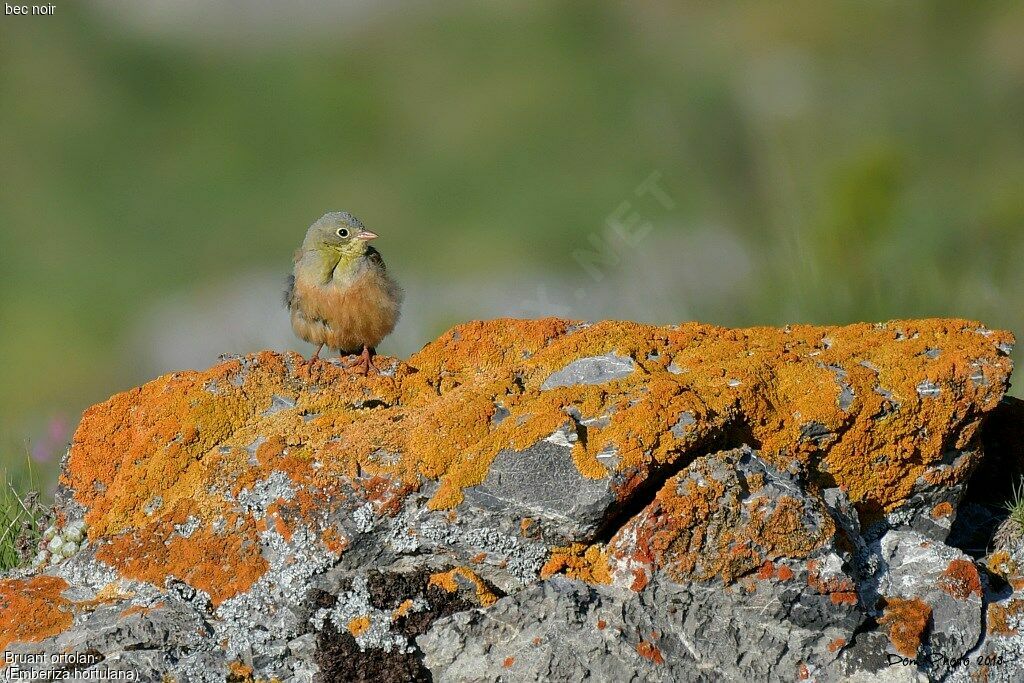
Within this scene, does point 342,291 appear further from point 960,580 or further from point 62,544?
point 960,580

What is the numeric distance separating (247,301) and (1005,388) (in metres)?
8.71

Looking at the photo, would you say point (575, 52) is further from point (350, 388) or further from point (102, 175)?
point (350, 388)

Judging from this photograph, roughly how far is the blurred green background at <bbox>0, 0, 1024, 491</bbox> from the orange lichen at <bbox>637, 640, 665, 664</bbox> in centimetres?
293

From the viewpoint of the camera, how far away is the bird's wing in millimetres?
6270

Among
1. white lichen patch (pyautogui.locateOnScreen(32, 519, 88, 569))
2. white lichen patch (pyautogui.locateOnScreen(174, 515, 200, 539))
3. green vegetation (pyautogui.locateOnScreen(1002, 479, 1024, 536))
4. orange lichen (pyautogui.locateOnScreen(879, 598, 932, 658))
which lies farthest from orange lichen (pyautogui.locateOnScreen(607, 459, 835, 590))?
white lichen patch (pyautogui.locateOnScreen(32, 519, 88, 569))

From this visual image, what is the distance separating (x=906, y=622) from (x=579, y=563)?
108 centimetres

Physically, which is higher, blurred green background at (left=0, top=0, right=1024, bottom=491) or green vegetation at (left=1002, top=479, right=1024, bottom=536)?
blurred green background at (left=0, top=0, right=1024, bottom=491)

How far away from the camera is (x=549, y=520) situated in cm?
404

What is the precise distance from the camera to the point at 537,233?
1391 centimetres

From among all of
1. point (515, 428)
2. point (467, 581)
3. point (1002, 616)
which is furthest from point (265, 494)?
point (1002, 616)

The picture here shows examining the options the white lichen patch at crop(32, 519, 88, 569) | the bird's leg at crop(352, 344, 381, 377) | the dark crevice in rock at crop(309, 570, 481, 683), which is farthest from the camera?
the bird's leg at crop(352, 344, 381, 377)

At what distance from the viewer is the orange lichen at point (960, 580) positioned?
405 cm
